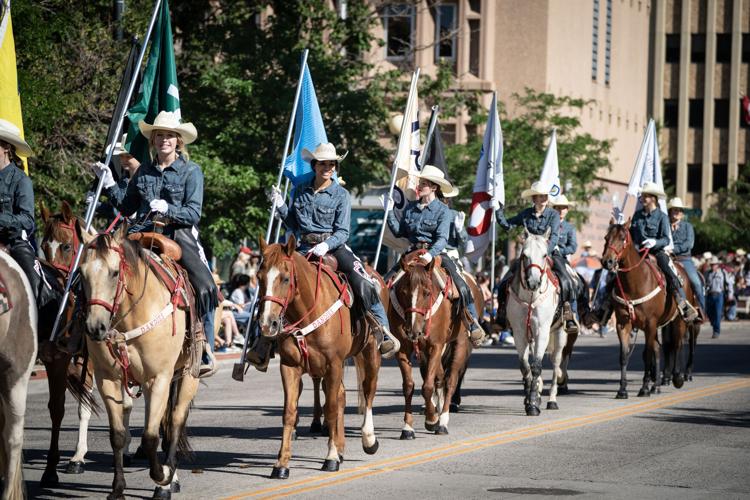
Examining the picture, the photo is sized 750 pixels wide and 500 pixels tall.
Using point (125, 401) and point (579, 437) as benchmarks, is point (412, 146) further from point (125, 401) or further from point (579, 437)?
point (125, 401)

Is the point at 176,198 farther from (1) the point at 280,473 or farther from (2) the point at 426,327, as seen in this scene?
(2) the point at 426,327

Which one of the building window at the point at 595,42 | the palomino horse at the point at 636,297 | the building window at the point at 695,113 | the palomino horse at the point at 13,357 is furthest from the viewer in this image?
the building window at the point at 695,113

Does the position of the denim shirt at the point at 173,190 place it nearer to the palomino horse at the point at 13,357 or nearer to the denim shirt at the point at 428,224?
the palomino horse at the point at 13,357

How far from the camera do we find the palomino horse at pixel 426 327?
14570 millimetres

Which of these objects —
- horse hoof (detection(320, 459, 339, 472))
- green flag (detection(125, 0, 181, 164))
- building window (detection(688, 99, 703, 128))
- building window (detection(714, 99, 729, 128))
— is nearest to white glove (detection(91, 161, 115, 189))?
green flag (detection(125, 0, 181, 164))

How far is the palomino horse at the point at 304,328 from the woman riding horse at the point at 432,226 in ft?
9.38

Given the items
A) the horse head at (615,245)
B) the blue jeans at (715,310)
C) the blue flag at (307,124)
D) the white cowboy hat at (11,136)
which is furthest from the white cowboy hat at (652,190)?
the blue jeans at (715,310)

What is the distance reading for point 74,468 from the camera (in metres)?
11.7

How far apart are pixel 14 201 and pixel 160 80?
13.1 feet

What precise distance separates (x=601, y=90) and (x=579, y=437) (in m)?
51.7

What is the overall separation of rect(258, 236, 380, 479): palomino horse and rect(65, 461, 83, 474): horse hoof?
6.14 feet

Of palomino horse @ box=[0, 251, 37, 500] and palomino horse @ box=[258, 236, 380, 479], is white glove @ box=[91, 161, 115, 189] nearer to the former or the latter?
palomino horse @ box=[258, 236, 380, 479]

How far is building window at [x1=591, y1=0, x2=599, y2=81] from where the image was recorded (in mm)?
62125

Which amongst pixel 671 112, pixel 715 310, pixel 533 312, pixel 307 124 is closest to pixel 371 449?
pixel 307 124
